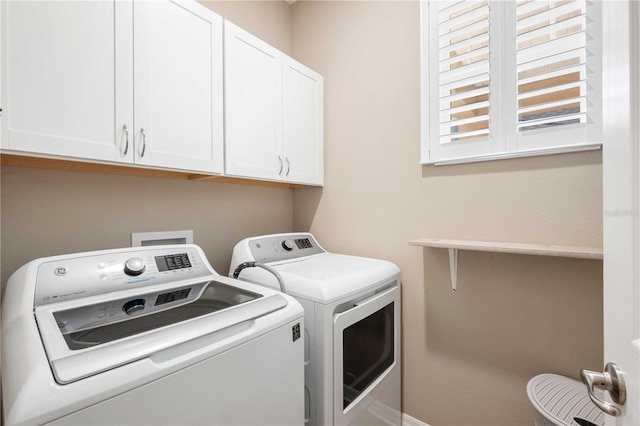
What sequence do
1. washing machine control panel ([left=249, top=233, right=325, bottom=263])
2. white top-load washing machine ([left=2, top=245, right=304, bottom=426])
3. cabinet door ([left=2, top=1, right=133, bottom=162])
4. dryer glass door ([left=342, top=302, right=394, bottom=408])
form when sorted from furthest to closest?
washing machine control panel ([left=249, top=233, right=325, bottom=263])
dryer glass door ([left=342, top=302, right=394, bottom=408])
cabinet door ([left=2, top=1, right=133, bottom=162])
white top-load washing machine ([left=2, top=245, right=304, bottom=426])

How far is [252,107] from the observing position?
5.31 ft

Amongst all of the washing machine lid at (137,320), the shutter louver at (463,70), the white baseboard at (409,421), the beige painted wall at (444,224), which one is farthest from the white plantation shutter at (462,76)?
the white baseboard at (409,421)

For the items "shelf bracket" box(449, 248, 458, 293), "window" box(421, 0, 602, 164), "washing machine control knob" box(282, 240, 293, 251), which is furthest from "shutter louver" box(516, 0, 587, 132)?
"washing machine control knob" box(282, 240, 293, 251)

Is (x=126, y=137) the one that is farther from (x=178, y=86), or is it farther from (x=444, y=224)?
(x=444, y=224)

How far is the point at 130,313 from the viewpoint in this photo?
973 millimetres

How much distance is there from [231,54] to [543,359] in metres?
2.17

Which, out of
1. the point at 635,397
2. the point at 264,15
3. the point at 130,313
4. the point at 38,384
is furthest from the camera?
the point at 264,15

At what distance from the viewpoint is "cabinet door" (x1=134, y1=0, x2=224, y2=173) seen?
3.88 ft

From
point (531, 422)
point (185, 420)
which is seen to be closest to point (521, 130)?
point (531, 422)

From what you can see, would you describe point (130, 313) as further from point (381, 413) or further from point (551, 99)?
point (551, 99)

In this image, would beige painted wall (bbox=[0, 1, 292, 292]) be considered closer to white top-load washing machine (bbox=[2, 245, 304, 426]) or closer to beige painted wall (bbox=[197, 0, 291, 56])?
beige painted wall (bbox=[197, 0, 291, 56])

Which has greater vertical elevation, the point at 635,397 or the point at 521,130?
the point at 521,130

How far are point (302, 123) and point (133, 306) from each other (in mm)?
1449

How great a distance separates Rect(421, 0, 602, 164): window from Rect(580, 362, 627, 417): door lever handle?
113cm
